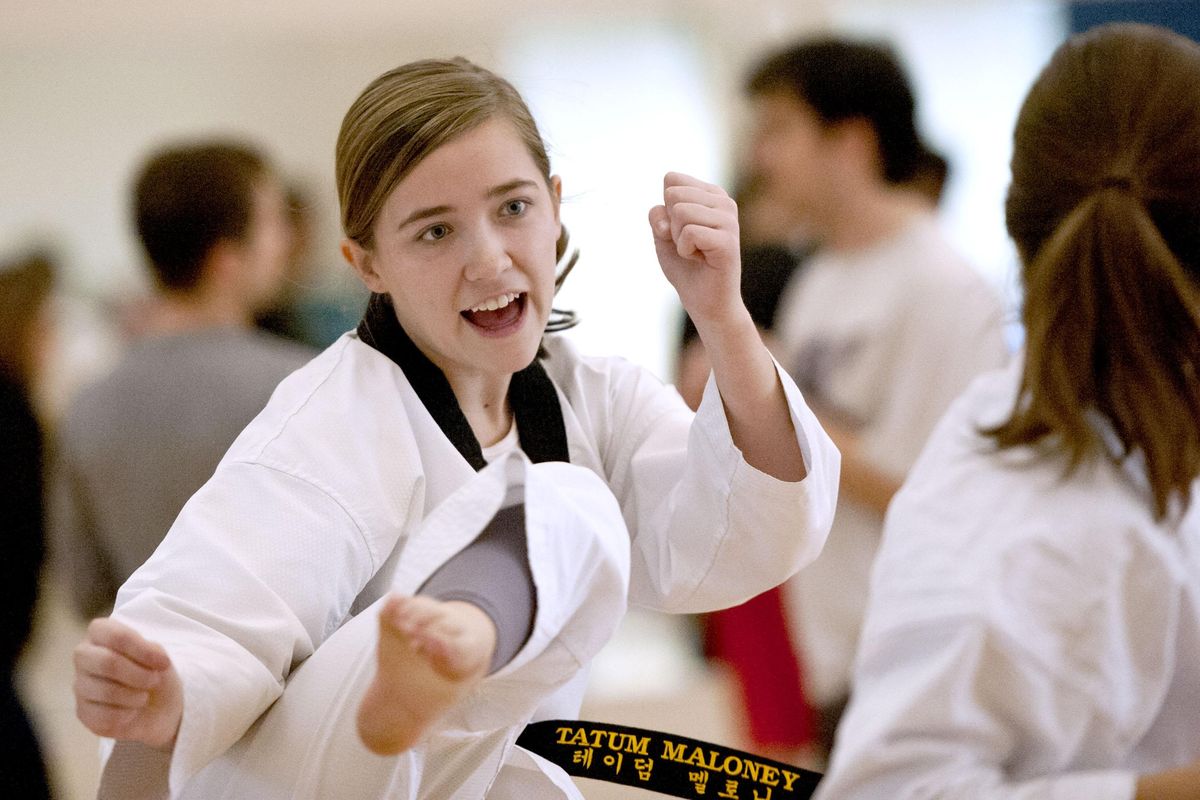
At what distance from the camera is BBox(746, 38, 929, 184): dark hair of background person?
161 centimetres

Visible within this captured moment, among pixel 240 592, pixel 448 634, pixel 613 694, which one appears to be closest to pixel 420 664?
pixel 448 634

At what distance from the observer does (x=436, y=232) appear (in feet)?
Answer: 1.93

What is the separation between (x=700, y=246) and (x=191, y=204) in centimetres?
62

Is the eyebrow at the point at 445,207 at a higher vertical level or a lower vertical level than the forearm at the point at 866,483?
higher

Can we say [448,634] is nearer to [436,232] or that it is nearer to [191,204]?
[436,232]

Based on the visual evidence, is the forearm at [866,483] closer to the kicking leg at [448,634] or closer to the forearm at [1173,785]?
the forearm at [1173,785]

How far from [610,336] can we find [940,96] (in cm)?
→ 358

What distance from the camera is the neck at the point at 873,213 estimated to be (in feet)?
5.42

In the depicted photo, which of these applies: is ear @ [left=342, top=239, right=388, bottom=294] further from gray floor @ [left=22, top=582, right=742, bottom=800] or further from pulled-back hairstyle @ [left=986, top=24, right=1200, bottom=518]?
pulled-back hairstyle @ [left=986, top=24, right=1200, bottom=518]

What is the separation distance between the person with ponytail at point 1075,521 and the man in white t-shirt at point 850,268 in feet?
1.81

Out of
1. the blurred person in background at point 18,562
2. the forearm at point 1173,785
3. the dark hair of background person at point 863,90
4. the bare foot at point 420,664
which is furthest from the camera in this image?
the dark hair of background person at point 863,90

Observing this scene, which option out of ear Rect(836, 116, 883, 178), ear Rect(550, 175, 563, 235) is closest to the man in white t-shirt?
ear Rect(836, 116, 883, 178)

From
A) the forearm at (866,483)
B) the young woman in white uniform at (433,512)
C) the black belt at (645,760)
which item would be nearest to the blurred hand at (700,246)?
the young woman in white uniform at (433,512)

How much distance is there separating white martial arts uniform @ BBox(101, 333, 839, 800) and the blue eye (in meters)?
0.07
